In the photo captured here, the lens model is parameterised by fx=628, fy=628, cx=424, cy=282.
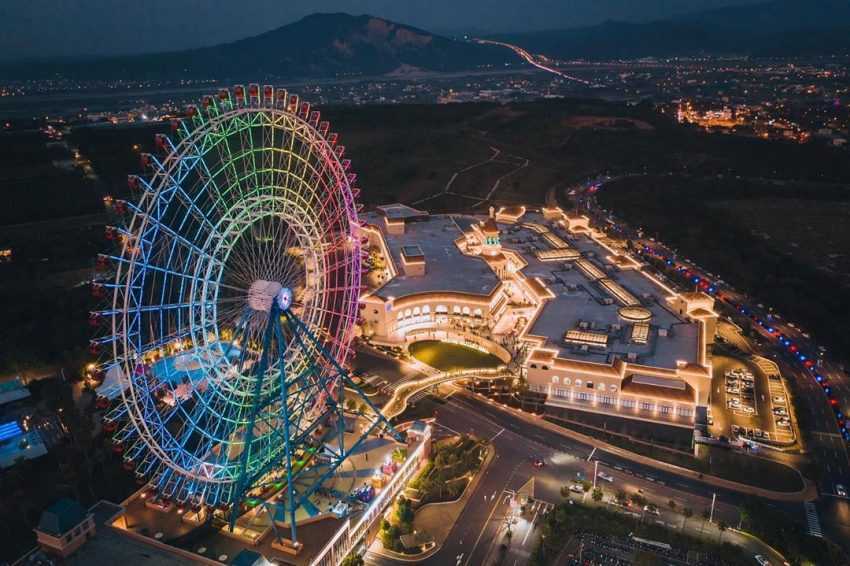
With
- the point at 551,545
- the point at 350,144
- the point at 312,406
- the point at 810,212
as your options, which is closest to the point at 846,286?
the point at 810,212

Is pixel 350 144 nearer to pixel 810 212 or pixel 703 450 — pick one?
pixel 810 212

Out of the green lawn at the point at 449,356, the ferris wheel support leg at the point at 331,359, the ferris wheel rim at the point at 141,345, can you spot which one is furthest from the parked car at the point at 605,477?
the ferris wheel rim at the point at 141,345

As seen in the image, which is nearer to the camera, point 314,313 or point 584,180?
point 314,313

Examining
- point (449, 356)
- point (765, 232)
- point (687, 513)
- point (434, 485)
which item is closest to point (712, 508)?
point (687, 513)

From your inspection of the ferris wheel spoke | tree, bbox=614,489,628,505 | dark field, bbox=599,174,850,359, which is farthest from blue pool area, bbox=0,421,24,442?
dark field, bbox=599,174,850,359

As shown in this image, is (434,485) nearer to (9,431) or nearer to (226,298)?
(226,298)
